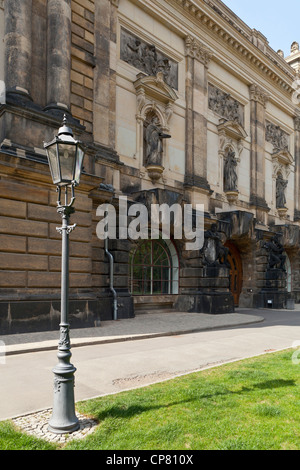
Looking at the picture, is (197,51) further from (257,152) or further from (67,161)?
(67,161)

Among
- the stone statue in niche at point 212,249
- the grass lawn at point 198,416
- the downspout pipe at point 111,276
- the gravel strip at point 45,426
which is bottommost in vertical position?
the gravel strip at point 45,426

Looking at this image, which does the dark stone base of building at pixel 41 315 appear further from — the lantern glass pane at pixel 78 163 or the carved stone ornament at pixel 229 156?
the carved stone ornament at pixel 229 156

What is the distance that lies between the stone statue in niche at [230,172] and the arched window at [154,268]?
6695mm

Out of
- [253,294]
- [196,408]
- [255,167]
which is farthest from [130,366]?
[255,167]

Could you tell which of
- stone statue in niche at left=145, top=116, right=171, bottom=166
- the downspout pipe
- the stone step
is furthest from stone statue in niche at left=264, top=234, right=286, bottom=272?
the downspout pipe

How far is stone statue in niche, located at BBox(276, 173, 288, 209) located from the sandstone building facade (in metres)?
0.10

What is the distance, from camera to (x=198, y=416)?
4746 millimetres

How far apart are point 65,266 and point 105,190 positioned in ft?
33.1

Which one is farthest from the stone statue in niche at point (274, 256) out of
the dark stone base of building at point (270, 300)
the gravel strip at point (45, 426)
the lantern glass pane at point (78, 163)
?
the gravel strip at point (45, 426)

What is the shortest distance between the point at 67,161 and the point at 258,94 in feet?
Result: 83.6

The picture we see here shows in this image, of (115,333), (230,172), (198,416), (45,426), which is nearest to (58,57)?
(115,333)

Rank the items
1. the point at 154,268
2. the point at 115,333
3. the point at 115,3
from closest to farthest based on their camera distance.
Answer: the point at 115,333, the point at 115,3, the point at 154,268

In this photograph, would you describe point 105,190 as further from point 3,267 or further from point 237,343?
point 237,343

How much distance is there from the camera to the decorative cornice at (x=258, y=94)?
27.0m
